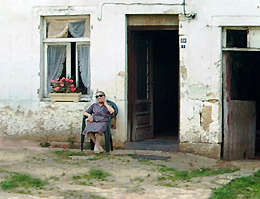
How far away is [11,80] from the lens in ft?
50.9

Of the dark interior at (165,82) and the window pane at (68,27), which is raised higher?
the window pane at (68,27)

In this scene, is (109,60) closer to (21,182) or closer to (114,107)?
(114,107)

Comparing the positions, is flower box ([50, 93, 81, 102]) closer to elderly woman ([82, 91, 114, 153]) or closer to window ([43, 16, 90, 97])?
window ([43, 16, 90, 97])

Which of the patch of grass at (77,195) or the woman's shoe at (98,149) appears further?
the woman's shoe at (98,149)

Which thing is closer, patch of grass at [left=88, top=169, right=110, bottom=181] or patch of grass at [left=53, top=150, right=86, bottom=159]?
patch of grass at [left=88, top=169, right=110, bottom=181]

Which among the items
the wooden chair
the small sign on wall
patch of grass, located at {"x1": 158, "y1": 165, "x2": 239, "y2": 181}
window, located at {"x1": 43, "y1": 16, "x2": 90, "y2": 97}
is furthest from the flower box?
patch of grass, located at {"x1": 158, "y1": 165, "x2": 239, "y2": 181}

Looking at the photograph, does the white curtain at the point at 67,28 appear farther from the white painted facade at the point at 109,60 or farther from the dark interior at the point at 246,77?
the dark interior at the point at 246,77

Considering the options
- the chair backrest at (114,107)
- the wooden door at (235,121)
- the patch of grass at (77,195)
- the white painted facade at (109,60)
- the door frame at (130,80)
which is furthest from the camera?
the door frame at (130,80)

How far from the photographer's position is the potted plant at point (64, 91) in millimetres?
15141

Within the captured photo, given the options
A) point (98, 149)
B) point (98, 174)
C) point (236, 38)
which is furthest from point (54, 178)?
point (236, 38)

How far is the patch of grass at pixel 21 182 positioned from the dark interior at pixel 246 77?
17.2 feet

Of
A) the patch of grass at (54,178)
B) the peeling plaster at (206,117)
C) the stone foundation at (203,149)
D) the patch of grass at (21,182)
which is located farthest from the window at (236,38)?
the patch of grass at (21,182)

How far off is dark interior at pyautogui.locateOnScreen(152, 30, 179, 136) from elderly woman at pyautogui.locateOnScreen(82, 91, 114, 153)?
2.66 meters

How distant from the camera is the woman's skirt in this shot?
14211 mm
